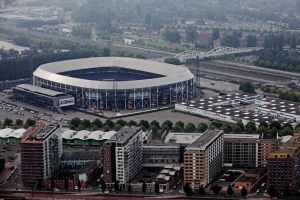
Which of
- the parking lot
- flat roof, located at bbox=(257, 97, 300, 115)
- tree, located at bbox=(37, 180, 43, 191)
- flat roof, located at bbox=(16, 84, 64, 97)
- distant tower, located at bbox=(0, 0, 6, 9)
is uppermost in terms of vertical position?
distant tower, located at bbox=(0, 0, 6, 9)

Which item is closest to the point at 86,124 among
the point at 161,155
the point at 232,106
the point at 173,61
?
the point at 161,155

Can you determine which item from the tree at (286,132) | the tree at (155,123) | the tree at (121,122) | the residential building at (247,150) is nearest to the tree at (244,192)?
the residential building at (247,150)

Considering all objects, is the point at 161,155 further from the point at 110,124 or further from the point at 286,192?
the point at 110,124

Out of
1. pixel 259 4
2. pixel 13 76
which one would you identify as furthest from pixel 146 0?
pixel 13 76

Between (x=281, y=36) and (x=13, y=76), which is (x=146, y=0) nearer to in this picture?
(x=281, y=36)

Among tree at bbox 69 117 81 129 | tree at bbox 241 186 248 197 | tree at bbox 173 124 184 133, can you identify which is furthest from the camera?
tree at bbox 69 117 81 129

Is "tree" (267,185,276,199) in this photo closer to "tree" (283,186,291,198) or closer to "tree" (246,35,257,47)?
"tree" (283,186,291,198)

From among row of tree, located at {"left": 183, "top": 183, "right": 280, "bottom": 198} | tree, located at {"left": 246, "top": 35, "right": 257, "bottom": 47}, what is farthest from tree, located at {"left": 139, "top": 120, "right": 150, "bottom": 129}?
tree, located at {"left": 246, "top": 35, "right": 257, "bottom": 47}
